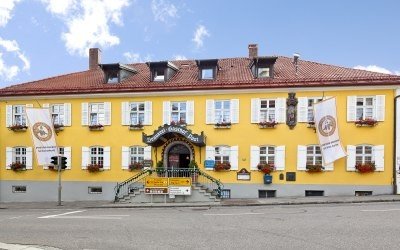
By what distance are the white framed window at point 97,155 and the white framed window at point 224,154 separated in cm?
714

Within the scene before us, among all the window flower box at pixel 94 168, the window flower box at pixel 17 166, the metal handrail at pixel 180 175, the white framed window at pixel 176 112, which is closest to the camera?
the metal handrail at pixel 180 175

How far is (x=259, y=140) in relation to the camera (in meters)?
24.0

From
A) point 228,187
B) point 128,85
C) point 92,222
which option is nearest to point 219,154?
point 228,187

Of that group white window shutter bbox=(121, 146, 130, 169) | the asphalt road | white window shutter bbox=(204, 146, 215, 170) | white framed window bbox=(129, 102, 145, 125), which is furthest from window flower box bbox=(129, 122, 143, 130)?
the asphalt road

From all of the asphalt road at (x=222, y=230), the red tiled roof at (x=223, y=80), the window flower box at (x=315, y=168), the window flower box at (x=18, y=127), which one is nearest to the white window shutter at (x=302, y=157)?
the window flower box at (x=315, y=168)

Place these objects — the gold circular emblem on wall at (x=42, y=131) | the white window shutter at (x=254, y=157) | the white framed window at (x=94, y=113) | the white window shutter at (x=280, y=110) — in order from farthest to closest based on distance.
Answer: the white framed window at (x=94, y=113)
the gold circular emblem on wall at (x=42, y=131)
the white window shutter at (x=254, y=157)
the white window shutter at (x=280, y=110)

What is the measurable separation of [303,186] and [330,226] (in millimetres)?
10907

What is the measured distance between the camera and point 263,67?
25188mm

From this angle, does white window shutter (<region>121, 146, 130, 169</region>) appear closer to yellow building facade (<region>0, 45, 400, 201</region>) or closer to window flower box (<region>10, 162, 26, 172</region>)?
yellow building facade (<region>0, 45, 400, 201</region>)

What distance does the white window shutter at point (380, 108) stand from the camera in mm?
22734

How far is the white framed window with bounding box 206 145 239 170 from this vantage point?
2423 cm

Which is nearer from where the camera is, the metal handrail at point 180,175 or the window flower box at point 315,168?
the window flower box at point 315,168

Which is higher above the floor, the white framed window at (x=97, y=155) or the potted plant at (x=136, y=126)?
the potted plant at (x=136, y=126)

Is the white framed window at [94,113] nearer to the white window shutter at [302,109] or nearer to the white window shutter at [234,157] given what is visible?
the white window shutter at [234,157]
